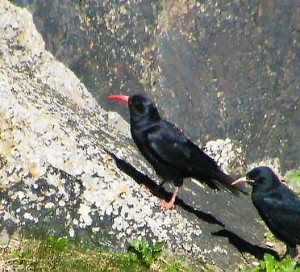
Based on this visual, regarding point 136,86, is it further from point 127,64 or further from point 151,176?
point 151,176

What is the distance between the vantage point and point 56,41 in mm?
11906

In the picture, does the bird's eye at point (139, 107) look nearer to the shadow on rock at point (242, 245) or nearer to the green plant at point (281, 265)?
the shadow on rock at point (242, 245)

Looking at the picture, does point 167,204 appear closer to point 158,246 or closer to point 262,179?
point 158,246

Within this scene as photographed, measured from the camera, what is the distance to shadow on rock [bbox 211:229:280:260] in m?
9.38

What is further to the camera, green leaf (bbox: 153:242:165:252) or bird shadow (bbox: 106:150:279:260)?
bird shadow (bbox: 106:150:279:260)

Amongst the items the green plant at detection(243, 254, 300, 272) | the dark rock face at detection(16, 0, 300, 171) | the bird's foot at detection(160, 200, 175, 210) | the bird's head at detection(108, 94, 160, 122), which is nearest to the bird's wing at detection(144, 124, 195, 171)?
the bird's head at detection(108, 94, 160, 122)

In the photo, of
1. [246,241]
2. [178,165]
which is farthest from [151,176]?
[246,241]

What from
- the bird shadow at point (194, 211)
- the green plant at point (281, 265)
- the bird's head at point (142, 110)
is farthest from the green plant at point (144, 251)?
the bird's head at point (142, 110)

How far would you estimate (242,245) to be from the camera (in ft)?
31.1

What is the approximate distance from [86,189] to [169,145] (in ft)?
4.05

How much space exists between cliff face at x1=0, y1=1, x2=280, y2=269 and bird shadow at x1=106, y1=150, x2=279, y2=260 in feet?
0.06

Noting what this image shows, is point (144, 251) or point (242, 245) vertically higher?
point (242, 245)

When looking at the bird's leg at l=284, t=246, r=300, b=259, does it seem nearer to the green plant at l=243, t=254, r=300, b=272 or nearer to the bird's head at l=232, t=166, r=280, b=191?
the bird's head at l=232, t=166, r=280, b=191

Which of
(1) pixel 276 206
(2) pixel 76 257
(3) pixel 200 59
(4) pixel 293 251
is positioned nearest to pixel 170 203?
(1) pixel 276 206
